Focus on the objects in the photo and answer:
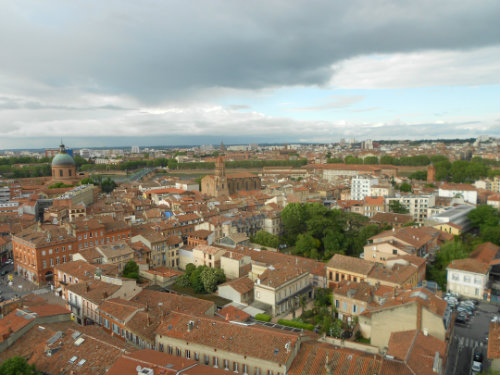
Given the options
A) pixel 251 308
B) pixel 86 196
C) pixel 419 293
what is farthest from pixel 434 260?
pixel 86 196

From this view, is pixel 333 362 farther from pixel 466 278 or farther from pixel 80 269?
pixel 80 269

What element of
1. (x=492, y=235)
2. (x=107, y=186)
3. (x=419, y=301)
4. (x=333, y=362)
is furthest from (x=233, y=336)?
(x=107, y=186)

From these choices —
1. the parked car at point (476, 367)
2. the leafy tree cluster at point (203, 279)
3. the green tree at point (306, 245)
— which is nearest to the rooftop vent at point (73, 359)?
the leafy tree cluster at point (203, 279)

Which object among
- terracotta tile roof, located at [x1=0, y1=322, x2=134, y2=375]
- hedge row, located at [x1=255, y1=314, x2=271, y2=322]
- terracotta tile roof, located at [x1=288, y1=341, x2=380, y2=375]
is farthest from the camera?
hedge row, located at [x1=255, y1=314, x2=271, y2=322]

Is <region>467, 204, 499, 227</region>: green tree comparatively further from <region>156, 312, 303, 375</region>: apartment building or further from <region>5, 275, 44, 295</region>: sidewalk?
<region>5, 275, 44, 295</region>: sidewalk

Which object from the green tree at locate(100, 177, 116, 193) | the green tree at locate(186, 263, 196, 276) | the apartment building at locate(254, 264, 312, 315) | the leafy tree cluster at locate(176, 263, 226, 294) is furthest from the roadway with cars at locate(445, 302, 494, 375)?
the green tree at locate(100, 177, 116, 193)

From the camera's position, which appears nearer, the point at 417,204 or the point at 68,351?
the point at 68,351
